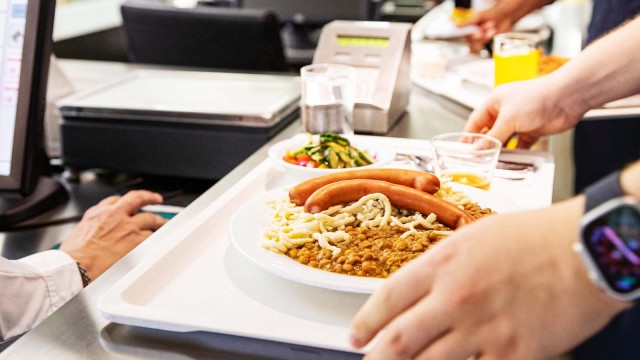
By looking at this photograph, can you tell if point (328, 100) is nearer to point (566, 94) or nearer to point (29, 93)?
point (566, 94)

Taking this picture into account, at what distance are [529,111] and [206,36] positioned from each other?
1.87 m

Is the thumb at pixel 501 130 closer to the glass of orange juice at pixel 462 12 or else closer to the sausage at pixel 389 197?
the sausage at pixel 389 197

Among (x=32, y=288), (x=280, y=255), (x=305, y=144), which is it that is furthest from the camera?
(x=305, y=144)

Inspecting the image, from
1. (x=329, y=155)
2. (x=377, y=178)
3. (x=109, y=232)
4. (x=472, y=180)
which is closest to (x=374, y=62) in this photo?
(x=329, y=155)

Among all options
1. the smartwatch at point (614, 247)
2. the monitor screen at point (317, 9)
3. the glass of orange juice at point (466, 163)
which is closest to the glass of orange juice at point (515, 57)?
the glass of orange juice at point (466, 163)

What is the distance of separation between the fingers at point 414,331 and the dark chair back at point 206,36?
2.40 m

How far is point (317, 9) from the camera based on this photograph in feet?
16.4

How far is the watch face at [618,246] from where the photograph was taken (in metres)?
0.67

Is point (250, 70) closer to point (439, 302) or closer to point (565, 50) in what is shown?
point (565, 50)

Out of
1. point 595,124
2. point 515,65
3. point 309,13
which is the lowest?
point 309,13

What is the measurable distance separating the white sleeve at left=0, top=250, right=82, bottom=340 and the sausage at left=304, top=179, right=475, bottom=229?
17.6 inches

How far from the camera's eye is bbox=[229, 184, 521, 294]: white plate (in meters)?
1.00

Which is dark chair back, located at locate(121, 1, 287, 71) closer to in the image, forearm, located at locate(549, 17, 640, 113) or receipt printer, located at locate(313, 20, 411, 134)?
receipt printer, located at locate(313, 20, 411, 134)

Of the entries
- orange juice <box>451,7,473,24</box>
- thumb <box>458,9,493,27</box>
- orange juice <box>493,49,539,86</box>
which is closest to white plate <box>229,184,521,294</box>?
orange juice <box>493,49,539,86</box>
